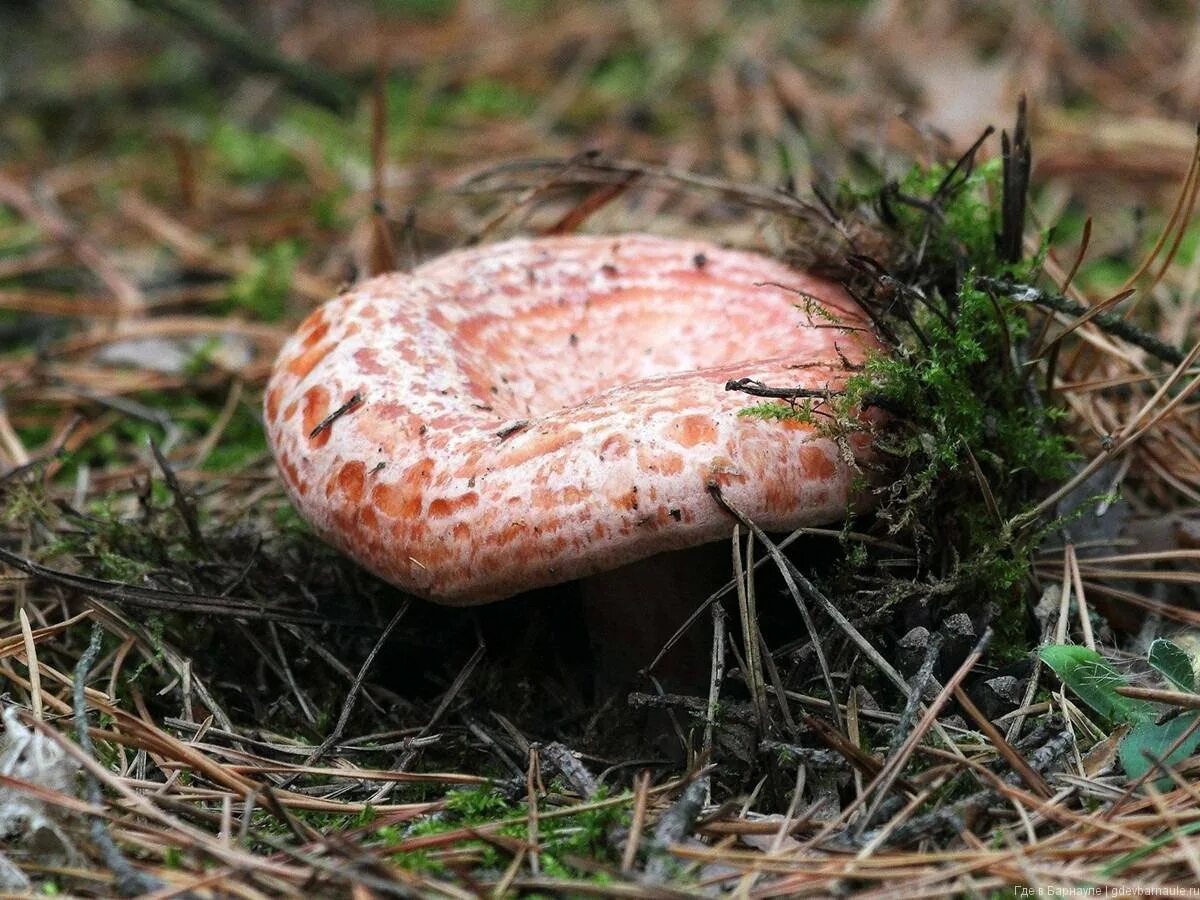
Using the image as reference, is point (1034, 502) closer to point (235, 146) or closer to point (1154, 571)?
point (1154, 571)

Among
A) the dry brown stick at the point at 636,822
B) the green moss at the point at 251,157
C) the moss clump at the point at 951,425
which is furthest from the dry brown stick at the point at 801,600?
the green moss at the point at 251,157

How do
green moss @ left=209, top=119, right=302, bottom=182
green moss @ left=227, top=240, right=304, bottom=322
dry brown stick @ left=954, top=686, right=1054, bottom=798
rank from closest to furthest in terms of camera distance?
dry brown stick @ left=954, top=686, right=1054, bottom=798
green moss @ left=227, top=240, right=304, bottom=322
green moss @ left=209, top=119, right=302, bottom=182

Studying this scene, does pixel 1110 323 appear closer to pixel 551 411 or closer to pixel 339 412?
pixel 551 411

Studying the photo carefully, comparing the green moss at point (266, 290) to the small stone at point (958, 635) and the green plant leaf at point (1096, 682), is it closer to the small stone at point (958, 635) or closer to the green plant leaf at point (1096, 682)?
the small stone at point (958, 635)

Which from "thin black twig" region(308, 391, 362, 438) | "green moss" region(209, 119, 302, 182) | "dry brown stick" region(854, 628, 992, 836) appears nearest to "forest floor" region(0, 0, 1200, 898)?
"dry brown stick" region(854, 628, 992, 836)

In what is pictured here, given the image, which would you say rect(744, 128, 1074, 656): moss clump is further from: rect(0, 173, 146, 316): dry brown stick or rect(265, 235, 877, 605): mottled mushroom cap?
rect(0, 173, 146, 316): dry brown stick

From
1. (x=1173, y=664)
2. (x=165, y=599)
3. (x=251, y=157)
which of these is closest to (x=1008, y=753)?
(x=1173, y=664)

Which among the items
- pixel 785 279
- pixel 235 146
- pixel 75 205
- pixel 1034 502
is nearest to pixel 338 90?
pixel 235 146
